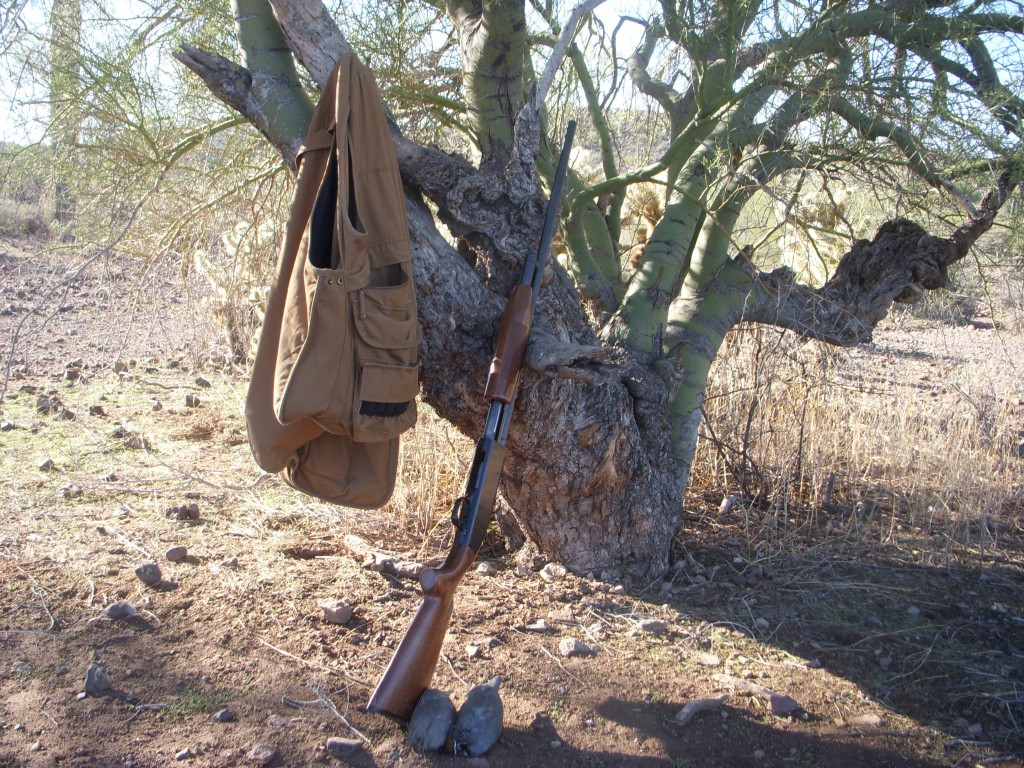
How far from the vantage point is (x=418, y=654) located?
2.32 m

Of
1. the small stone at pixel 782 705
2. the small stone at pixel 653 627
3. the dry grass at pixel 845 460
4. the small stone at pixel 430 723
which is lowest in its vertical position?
the small stone at pixel 430 723

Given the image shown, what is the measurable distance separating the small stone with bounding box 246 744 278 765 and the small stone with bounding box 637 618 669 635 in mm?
1392

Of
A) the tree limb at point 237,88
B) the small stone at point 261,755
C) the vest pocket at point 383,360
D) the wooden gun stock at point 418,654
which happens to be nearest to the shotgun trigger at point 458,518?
the wooden gun stock at point 418,654

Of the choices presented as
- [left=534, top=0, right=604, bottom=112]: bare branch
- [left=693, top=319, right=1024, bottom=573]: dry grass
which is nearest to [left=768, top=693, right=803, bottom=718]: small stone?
[left=693, top=319, right=1024, bottom=573]: dry grass

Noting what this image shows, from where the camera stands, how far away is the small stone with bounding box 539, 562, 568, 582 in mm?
3328

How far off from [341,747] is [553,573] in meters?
1.28

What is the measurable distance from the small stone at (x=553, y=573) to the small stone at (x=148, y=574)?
1.50 meters

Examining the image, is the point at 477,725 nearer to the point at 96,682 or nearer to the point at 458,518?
the point at 458,518

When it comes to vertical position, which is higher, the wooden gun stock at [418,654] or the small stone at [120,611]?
the wooden gun stock at [418,654]

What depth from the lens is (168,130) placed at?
4.13 m

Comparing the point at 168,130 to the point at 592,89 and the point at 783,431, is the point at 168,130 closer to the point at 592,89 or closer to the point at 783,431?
the point at 592,89

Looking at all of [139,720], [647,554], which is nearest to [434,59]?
[647,554]

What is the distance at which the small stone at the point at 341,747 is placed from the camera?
2244 millimetres

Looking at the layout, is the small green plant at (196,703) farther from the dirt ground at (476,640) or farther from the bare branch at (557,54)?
the bare branch at (557,54)
